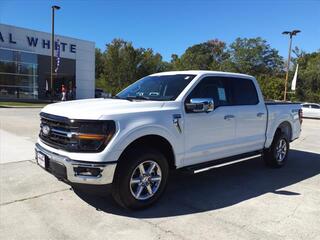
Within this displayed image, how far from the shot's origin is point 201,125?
5137 millimetres

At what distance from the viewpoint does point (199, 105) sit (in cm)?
493

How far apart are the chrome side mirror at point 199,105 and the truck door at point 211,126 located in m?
0.07

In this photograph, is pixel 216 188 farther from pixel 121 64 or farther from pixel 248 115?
pixel 121 64

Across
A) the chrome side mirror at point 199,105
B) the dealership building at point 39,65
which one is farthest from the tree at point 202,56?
the chrome side mirror at point 199,105

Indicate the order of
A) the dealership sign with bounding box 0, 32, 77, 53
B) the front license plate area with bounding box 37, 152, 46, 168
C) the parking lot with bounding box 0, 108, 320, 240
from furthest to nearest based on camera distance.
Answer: the dealership sign with bounding box 0, 32, 77, 53 < the front license plate area with bounding box 37, 152, 46, 168 < the parking lot with bounding box 0, 108, 320, 240

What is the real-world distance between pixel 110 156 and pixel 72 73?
117 ft

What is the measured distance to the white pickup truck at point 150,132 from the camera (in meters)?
4.08

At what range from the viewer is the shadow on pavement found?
4.61 metres

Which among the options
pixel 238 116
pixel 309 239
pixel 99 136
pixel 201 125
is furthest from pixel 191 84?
pixel 309 239

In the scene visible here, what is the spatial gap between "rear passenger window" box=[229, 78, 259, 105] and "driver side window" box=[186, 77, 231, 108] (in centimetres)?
21

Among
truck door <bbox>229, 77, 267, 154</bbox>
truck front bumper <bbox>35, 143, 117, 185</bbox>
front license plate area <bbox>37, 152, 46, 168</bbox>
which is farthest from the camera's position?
truck door <bbox>229, 77, 267, 154</bbox>

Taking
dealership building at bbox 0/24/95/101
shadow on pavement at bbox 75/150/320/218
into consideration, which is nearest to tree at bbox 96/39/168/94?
dealership building at bbox 0/24/95/101

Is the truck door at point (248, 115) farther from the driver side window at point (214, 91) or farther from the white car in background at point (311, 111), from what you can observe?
the white car in background at point (311, 111)

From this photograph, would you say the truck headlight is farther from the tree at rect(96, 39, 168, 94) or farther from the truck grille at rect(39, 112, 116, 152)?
the tree at rect(96, 39, 168, 94)
